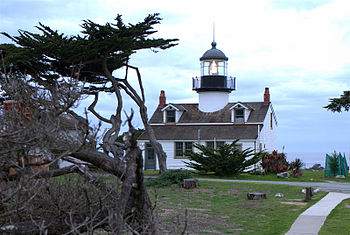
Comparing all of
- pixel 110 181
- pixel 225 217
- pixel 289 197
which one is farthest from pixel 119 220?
pixel 289 197

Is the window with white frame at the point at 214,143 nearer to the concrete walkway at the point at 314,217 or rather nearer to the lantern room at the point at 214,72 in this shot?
the lantern room at the point at 214,72

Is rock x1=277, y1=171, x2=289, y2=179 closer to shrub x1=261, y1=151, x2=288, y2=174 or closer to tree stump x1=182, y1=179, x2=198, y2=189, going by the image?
shrub x1=261, y1=151, x2=288, y2=174

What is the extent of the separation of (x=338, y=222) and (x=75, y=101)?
7825mm

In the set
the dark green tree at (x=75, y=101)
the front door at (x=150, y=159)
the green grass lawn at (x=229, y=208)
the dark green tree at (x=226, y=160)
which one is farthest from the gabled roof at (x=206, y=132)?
the green grass lawn at (x=229, y=208)

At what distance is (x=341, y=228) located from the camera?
1197 cm

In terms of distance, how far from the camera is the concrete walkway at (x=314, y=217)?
11.6 meters

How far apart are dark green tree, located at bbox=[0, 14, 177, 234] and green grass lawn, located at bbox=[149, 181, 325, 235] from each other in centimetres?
180

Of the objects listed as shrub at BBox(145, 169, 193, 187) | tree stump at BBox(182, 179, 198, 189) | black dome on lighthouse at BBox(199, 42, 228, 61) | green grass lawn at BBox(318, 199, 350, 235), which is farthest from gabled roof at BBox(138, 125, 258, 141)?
green grass lawn at BBox(318, 199, 350, 235)

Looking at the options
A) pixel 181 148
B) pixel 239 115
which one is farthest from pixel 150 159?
pixel 239 115

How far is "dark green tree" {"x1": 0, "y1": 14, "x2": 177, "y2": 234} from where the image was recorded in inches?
268

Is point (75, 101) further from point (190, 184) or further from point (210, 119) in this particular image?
point (210, 119)

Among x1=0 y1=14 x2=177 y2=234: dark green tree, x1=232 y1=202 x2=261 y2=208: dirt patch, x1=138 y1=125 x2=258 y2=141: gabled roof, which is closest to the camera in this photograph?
x1=0 y1=14 x2=177 y2=234: dark green tree

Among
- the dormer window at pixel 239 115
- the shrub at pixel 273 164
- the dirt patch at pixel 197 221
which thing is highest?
the dormer window at pixel 239 115

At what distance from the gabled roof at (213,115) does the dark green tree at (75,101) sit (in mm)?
9151
